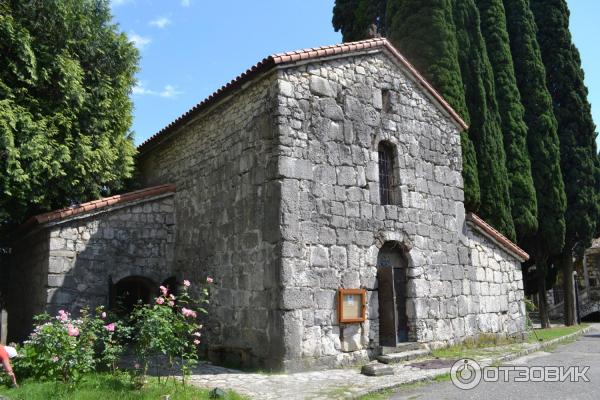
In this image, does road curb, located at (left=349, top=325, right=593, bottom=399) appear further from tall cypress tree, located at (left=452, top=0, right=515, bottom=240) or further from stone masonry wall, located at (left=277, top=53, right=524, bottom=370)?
tall cypress tree, located at (left=452, top=0, right=515, bottom=240)

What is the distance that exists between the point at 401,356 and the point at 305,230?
3.05 metres

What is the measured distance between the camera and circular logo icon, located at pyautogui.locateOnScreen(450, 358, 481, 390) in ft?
25.6

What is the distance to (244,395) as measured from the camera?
22.5 ft

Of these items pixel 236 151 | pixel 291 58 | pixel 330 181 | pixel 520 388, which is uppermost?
pixel 291 58

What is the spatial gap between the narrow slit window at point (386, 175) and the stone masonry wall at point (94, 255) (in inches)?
200

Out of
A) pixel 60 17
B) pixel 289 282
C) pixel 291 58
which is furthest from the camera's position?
pixel 60 17

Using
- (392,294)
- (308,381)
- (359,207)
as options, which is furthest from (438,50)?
(308,381)

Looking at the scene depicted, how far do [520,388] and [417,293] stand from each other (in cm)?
344

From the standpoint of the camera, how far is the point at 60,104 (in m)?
11.6

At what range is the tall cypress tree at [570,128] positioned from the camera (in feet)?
66.5

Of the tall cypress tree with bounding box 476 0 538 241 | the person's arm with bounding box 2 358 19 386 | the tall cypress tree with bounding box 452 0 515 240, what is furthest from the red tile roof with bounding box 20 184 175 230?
the tall cypress tree with bounding box 476 0 538 241

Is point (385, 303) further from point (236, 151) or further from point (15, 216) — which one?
point (15, 216)

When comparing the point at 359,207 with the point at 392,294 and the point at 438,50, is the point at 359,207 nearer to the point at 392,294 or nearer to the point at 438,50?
the point at 392,294

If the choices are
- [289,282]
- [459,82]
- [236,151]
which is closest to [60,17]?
[236,151]
